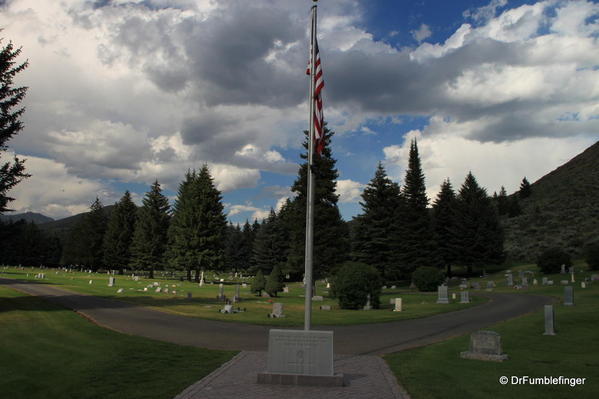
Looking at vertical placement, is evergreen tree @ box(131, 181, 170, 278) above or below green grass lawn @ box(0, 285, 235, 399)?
above

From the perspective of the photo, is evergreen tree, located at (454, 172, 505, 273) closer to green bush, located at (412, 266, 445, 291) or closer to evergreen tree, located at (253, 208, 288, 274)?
green bush, located at (412, 266, 445, 291)

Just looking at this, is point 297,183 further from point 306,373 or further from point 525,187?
point 525,187

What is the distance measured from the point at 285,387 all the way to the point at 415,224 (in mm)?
53304

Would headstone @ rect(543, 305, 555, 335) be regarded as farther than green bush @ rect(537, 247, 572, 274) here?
No

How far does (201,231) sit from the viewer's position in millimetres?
63688

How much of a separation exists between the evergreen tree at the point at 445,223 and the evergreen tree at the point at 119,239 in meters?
58.1

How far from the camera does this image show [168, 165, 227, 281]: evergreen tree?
62375mm

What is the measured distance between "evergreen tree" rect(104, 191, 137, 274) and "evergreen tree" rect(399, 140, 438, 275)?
5326 cm

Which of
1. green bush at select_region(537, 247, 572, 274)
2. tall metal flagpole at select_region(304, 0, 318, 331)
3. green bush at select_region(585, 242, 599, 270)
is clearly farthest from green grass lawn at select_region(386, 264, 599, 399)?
green bush at select_region(537, 247, 572, 274)

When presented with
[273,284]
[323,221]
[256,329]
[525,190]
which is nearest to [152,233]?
[323,221]

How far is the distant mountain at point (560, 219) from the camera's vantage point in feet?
248

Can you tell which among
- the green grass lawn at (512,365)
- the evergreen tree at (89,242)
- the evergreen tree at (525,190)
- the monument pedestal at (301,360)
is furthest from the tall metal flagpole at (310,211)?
the evergreen tree at (525,190)

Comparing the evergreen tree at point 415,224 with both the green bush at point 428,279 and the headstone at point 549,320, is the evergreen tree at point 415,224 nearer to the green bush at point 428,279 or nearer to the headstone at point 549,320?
the green bush at point 428,279

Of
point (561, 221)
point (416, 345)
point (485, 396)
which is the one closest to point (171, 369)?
point (485, 396)
